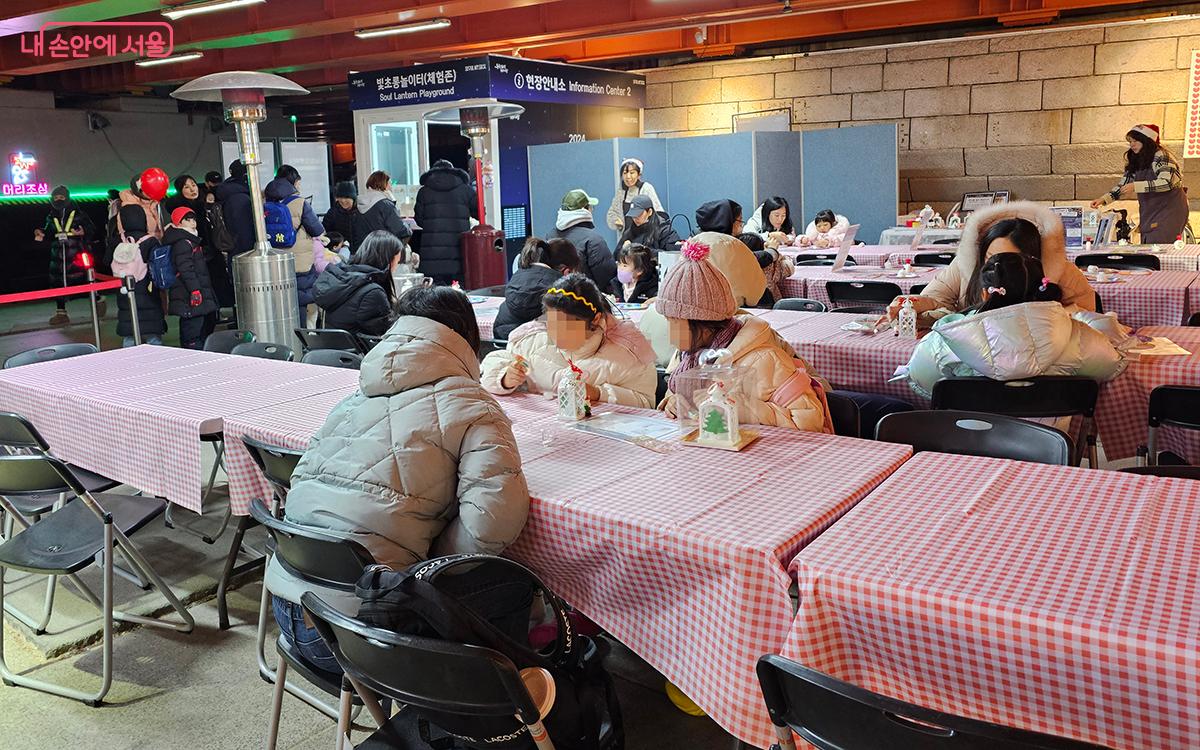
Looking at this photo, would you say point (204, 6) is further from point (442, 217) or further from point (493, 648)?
point (493, 648)

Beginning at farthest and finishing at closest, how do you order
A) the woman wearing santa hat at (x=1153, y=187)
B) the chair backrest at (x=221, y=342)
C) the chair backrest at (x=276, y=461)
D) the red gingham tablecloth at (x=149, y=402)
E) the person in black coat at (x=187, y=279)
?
the woman wearing santa hat at (x=1153, y=187) < the person in black coat at (x=187, y=279) < the chair backrest at (x=221, y=342) < the red gingham tablecloth at (x=149, y=402) < the chair backrest at (x=276, y=461)

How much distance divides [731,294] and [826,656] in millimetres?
1321

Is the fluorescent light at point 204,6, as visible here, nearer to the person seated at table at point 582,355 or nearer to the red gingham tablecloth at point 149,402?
the red gingham tablecloth at point 149,402

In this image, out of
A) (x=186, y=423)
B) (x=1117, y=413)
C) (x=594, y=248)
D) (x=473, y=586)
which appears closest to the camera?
(x=473, y=586)

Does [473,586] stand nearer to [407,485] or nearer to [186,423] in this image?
[407,485]

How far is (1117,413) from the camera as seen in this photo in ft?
10.9

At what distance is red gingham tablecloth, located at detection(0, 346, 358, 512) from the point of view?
10.3ft

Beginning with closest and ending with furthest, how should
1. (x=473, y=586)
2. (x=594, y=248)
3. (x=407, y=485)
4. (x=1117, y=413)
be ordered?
(x=473, y=586) < (x=407, y=485) < (x=1117, y=413) < (x=594, y=248)

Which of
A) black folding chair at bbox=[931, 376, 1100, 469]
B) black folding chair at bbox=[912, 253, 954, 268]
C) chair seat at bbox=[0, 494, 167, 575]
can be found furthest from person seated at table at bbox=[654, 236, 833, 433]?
black folding chair at bbox=[912, 253, 954, 268]

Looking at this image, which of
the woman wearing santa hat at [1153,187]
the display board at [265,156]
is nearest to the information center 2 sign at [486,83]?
the display board at [265,156]

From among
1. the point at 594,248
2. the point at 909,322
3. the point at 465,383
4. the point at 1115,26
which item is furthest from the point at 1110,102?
the point at 465,383

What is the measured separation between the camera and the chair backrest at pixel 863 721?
47.4 inches

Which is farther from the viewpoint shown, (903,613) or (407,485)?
(407,485)

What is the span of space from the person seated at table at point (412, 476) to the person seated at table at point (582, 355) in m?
0.93
